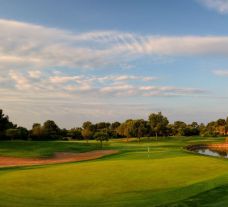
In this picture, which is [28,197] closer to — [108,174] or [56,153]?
[108,174]

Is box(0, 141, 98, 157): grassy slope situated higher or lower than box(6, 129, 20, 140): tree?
lower

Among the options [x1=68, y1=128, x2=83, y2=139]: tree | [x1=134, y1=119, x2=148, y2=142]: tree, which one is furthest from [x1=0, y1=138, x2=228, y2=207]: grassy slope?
[x1=68, y1=128, x2=83, y2=139]: tree

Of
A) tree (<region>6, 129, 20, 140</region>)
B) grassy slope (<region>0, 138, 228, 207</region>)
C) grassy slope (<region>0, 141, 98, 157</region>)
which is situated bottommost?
grassy slope (<region>0, 138, 228, 207</region>)

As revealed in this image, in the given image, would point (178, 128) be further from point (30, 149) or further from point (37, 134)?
point (30, 149)

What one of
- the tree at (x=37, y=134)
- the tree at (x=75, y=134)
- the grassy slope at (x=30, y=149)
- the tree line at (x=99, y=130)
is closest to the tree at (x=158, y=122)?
the tree line at (x=99, y=130)

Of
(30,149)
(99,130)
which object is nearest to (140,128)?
(99,130)

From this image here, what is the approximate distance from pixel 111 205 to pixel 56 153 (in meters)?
45.4

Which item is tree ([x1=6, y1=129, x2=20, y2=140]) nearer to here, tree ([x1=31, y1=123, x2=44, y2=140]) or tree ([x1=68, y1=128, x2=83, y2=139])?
tree ([x1=31, y1=123, x2=44, y2=140])

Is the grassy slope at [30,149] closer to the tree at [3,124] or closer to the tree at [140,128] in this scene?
the tree at [3,124]

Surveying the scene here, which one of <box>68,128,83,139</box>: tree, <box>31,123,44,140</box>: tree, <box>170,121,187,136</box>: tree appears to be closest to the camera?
<box>31,123,44,140</box>: tree

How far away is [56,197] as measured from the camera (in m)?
17.9

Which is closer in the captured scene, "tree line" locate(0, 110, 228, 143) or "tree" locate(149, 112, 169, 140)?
"tree line" locate(0, 110, 228, 143)

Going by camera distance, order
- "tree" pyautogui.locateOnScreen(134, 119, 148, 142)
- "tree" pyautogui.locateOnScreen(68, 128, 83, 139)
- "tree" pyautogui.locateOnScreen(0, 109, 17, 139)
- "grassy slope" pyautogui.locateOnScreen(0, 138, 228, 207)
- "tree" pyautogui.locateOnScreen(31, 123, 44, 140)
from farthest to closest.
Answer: "tree" pyautogui.locateOnScreen(68, 128, 83, 139) → "tree" pyautogui.locateOnScreen(134, 119, 148, 142) → "tree" pyautogui.locateOnScreen(31, 123, 44, 140) → "tree" pyautogui.locateOnScreen(0, 109, 17, 139) → "grassy slope" pyautogui.locateOnScreen(0, 138, 228, 207)

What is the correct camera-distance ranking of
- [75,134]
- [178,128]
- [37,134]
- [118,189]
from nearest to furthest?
[118,189]
[37,134]
[75,134]
[178,128]
